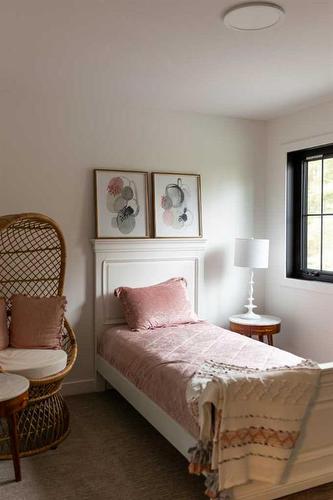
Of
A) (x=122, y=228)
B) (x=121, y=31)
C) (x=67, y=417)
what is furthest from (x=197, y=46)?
(x=67, y=417)

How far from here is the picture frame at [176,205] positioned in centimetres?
422

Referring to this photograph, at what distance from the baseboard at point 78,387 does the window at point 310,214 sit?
6.72 ft

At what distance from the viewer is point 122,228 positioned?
161 inches

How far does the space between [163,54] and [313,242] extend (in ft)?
7.34

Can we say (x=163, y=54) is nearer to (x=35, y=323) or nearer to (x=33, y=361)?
(x=35, y=323)

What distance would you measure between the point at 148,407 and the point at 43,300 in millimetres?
1094

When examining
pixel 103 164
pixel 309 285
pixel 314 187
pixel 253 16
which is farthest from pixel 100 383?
pixel 253 16

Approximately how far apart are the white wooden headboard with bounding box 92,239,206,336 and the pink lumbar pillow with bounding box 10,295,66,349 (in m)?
0.64

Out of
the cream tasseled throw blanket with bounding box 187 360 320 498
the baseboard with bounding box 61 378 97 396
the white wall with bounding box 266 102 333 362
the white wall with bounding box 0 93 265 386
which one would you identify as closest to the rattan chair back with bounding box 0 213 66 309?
the white wall with bounding box 0 93 265 386

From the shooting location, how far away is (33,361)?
3.05 meters

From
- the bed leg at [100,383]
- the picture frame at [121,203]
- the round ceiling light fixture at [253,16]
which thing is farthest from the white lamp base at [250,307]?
the round ceiling light fixture at [253,16]

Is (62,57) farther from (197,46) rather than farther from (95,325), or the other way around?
(95,325)

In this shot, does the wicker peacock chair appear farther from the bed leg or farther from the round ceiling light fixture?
the round ceiling light fixture

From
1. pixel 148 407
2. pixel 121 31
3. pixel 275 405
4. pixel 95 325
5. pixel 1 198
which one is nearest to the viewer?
pixel 275 405
